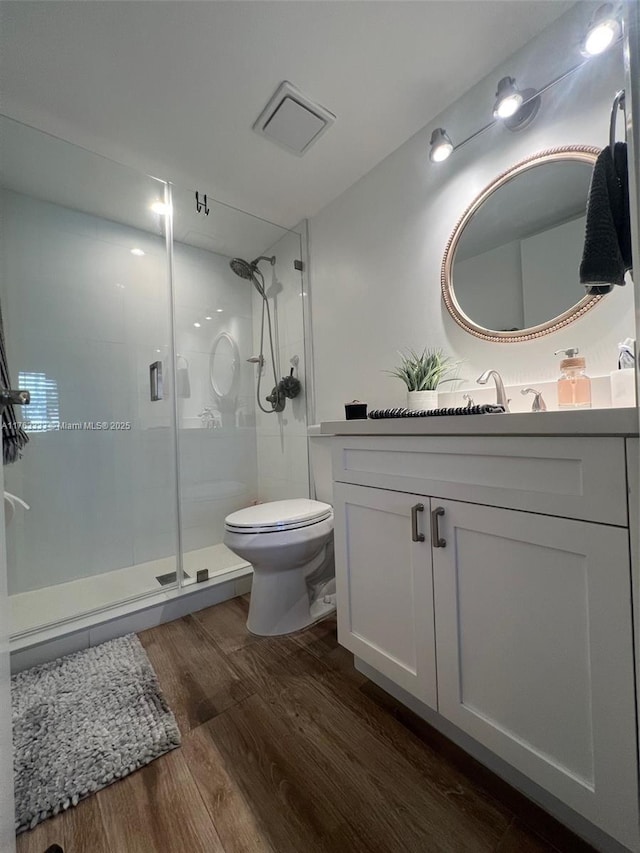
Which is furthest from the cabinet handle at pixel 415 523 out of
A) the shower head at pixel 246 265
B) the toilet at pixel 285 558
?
the shower head at pixel 246 265

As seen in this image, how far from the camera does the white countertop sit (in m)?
0.55

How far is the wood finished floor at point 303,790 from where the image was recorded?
0.70m

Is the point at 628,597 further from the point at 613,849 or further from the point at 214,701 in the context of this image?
the point at 214,701

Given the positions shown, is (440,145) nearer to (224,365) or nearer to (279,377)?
(279,377)

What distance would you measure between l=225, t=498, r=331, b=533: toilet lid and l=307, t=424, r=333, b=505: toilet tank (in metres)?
0.13

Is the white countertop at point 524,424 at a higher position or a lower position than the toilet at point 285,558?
higher

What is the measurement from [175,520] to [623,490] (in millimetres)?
1949

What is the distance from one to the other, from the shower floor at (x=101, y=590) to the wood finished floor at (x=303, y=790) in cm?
67

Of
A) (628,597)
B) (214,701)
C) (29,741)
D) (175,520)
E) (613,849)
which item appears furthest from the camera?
(175,520)

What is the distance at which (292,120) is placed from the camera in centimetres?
135

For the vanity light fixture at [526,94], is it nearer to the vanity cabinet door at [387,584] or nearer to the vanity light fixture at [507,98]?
the vanity light fixture at [507,98]

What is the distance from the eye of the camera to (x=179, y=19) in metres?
1.02

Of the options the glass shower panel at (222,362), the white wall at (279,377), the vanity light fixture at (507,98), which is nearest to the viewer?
the vanity light fixture at (507,98)

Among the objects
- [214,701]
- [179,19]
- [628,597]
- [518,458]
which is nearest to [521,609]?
[628,597]
